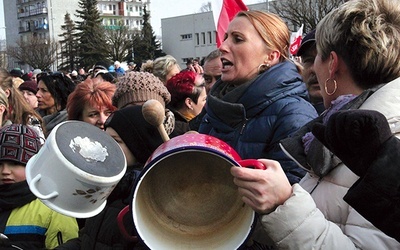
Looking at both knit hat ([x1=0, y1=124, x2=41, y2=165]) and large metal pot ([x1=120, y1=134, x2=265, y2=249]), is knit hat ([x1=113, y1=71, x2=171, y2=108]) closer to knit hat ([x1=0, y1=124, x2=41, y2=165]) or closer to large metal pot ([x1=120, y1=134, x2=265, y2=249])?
knit hat ([x1=0, y1=124, x2=41, y2=165])

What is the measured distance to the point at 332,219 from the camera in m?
1.65

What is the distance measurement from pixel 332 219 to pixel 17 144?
84.8 inches

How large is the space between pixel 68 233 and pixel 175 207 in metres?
1.41

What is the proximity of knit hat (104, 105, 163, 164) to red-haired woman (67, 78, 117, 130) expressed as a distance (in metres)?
1.16

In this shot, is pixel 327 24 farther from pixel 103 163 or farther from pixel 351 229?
pixel 103 163

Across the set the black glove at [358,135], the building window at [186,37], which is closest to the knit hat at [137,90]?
the black glove at [358,135]

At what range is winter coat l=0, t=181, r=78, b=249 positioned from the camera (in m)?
2.86

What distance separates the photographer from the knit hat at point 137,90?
3.32m

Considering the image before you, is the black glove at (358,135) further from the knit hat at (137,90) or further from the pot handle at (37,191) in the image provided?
the knit hat at (137,90)

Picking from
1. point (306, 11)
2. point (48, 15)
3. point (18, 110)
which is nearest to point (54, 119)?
point (18, 110)

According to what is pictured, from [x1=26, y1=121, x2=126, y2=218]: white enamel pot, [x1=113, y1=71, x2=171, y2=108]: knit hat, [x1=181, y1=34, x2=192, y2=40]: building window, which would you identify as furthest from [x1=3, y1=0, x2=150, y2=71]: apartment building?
[x1=26, y1=121, x2=126, y2=218]: white enamel pot

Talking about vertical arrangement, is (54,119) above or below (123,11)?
below

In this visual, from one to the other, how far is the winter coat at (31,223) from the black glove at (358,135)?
1.98m

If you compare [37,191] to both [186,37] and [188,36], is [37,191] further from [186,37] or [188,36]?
[186,37]
